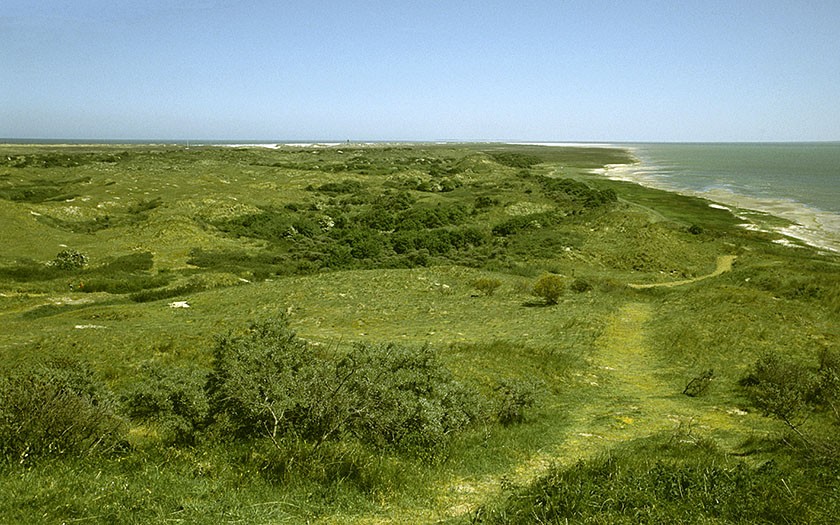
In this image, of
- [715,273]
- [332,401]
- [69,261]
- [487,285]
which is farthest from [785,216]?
[69,261]

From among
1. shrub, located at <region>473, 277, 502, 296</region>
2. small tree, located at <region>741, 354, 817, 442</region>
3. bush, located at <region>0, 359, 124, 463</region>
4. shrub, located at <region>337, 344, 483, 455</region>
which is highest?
bush, located at <region>0, 359, 124, 463</region>

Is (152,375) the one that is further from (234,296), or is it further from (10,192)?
(10,192)

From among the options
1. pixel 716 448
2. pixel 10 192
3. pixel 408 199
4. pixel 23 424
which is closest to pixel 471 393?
pixel 716 448

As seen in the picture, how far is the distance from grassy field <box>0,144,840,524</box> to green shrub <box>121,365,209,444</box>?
41mm

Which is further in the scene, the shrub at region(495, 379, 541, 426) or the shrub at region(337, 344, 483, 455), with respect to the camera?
the shrub at region(495, 379, 541, 426)

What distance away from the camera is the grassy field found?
5.70m

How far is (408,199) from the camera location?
57.1m

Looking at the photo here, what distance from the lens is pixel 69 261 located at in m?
28.5

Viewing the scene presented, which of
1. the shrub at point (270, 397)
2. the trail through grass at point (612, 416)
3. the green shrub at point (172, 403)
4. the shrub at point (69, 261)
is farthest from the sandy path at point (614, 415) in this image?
the shrub at point (69, 261)

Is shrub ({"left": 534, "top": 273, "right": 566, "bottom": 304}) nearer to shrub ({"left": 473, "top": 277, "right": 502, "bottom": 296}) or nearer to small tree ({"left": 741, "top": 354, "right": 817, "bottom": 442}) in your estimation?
shrub ({"left": 473, "top": 277, "right": 502, "bottom": 296})

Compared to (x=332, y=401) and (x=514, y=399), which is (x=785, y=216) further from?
(x=332, y=401)

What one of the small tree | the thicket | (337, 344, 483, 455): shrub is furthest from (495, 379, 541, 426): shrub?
the small tree

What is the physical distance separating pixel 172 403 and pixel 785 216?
222 feet

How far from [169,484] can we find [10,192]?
63920 millimetres
